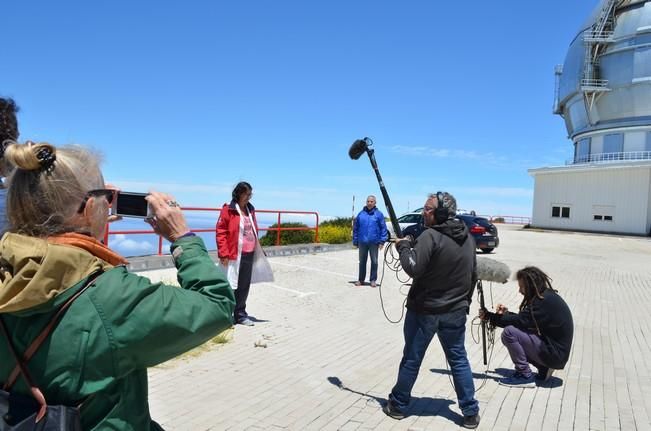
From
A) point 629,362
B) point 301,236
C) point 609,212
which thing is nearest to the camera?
point 629,362

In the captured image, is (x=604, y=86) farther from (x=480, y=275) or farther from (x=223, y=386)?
(x=223, y=386)

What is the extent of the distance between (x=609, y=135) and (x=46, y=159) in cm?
5055

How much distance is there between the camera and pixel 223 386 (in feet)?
16.7

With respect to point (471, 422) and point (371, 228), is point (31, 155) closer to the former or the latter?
point (471, 422)

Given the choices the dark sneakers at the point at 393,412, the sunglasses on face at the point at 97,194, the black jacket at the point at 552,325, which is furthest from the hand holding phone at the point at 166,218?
the black jacket at the point at 552,325

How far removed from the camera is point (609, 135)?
1758 inches

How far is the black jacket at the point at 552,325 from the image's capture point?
5352 millimetres

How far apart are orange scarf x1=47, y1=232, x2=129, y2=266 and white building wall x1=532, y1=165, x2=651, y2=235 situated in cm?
4431

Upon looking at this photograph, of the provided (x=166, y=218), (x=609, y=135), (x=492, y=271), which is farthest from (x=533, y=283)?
(x=609, y=135)

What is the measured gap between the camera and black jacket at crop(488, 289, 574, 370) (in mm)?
5352

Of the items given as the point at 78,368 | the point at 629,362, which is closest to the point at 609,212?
the point at 629,362

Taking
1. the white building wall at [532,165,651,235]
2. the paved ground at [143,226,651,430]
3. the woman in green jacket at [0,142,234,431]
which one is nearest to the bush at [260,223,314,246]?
the paved ground at [143,226,651,430]

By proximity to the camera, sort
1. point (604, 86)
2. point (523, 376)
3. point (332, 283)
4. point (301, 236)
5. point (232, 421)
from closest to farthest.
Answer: point (232, 421), point (523, 376), point (332, 283), point (301, 236), point (604, 86)

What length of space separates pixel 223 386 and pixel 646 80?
1849 inches
